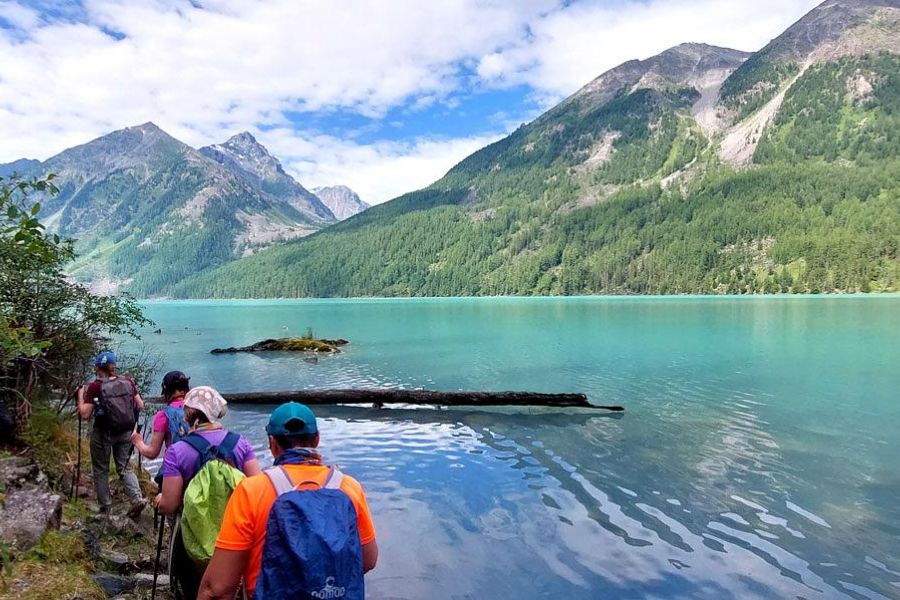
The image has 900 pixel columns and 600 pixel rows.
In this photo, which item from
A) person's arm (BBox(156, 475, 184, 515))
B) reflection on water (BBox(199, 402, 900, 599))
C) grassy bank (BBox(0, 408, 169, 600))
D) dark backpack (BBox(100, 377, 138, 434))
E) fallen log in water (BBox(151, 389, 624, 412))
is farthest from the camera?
fallen log in water (BBox(151, 389, 624, 412))

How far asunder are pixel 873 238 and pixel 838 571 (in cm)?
21433

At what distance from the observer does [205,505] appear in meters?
4.59

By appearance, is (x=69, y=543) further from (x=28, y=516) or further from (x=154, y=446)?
(x=154, y=446)

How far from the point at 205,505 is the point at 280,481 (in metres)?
1.82

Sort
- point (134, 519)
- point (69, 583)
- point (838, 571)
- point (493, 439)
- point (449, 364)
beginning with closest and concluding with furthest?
point (69, 583) → point (838, 571) → point (134, 519) → point (493, 439) → point (449, 364)

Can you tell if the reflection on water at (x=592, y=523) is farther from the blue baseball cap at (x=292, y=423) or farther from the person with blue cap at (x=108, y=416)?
the blue baseball cap at (x=292, y=423)

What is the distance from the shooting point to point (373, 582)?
26.5 feet

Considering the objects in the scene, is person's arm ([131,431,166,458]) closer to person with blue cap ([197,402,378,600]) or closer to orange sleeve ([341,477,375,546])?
person with blue cap ([197,402,378,600])

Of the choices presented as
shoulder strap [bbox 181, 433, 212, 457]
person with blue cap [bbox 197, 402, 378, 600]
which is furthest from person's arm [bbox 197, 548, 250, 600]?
shoulder strap [bbox 181, 433, 212, 457]

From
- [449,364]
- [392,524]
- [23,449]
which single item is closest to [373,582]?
[392,524]

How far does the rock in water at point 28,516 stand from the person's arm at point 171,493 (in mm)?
2790

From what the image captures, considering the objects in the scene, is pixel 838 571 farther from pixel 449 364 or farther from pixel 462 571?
pixel 449 364

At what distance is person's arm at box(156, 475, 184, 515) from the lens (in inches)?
190

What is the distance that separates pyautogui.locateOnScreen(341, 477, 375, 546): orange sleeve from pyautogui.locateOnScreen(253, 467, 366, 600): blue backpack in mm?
231
